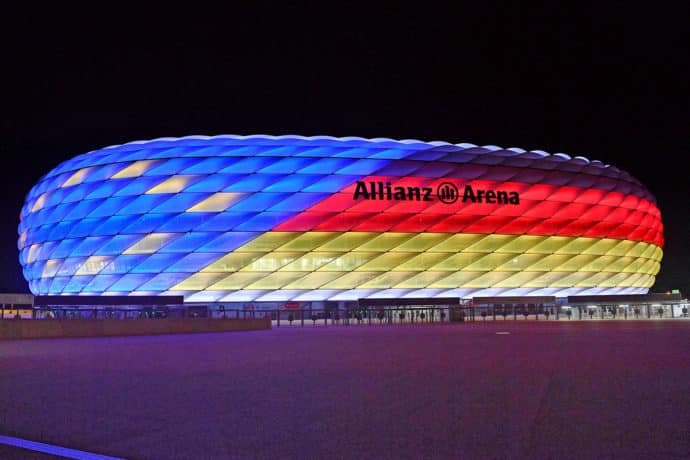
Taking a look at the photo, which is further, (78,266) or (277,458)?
(78,266)

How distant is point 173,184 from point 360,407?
38.3 meters

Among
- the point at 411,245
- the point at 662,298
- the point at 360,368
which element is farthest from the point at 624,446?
the point at 662,298

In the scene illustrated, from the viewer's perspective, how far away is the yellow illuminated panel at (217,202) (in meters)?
41.9

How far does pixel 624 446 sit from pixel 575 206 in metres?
47.0

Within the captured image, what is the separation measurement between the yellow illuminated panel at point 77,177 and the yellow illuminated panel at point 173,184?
19.4 feet

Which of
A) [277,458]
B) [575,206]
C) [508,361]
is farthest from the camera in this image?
[575,206]

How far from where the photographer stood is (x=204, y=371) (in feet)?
30.1

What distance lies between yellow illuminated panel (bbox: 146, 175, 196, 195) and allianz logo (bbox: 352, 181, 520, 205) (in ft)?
34.1

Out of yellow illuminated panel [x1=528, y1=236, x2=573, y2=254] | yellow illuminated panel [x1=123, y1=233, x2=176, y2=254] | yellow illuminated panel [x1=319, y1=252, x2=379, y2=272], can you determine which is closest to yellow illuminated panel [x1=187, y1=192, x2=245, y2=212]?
yellow illuminated panel [x1=123, y1=233, x2=176, y2=254]

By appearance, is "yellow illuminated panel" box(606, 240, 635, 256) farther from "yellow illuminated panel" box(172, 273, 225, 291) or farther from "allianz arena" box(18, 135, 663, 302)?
"yellow illuminated panel" box(172, 273, 225, 291)

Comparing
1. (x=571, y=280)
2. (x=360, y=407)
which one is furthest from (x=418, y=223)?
(x=360, y=407)

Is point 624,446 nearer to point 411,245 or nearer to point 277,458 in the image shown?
point 277,458

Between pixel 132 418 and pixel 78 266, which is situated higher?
pixel 78 266

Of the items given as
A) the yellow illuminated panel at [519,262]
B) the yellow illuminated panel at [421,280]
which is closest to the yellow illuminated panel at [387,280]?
the yellow illuminated panel at [421,280]
